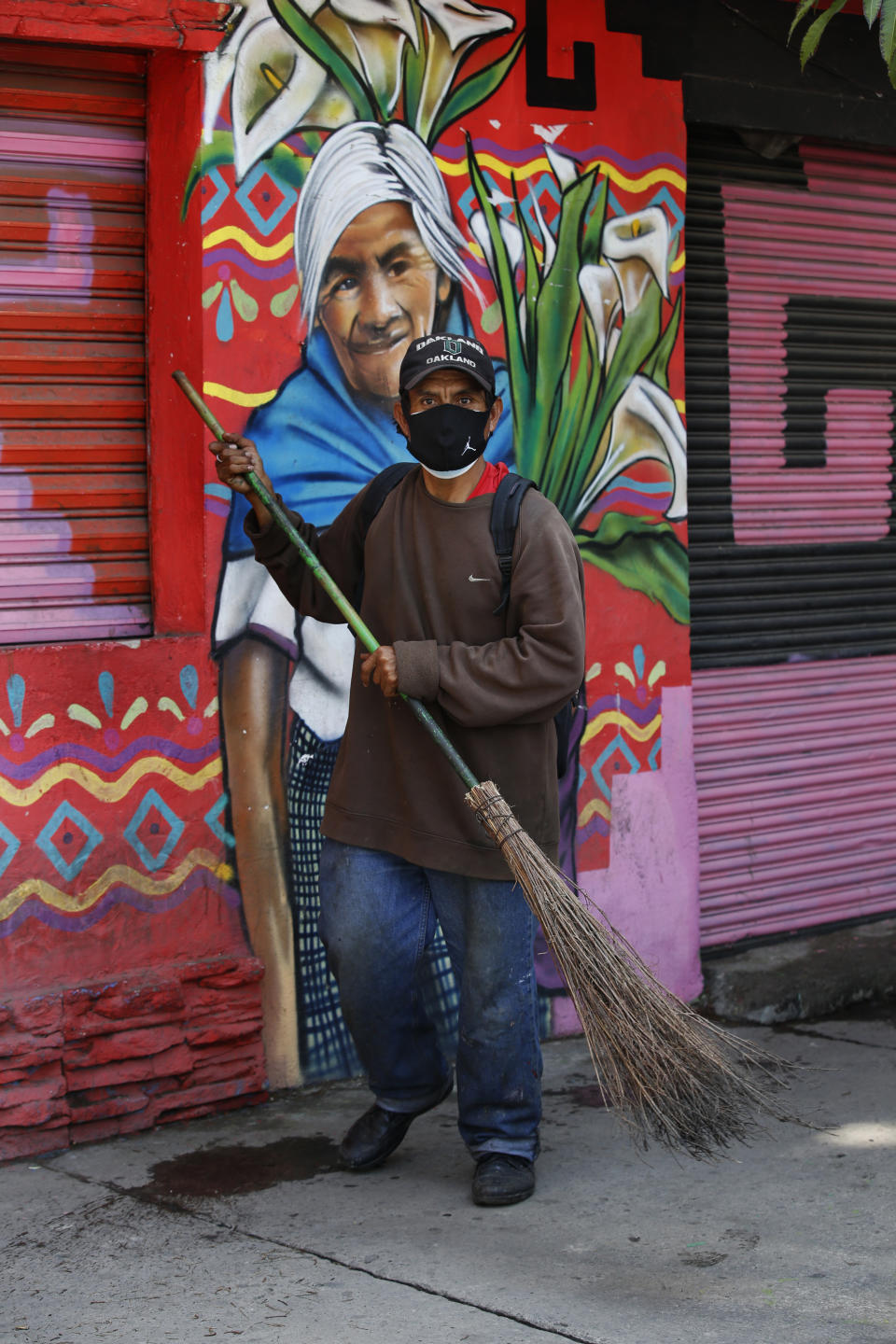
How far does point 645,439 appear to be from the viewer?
5098 millimetres

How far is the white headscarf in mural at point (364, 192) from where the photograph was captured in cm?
443

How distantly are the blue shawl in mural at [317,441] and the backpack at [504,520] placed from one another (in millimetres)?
630

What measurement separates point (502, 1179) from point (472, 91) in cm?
314

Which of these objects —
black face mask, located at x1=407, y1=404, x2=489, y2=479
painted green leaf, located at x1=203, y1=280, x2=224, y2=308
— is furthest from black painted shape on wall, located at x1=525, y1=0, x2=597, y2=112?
black face mask, located at x1=407, y1=404, x2=489, y2=479

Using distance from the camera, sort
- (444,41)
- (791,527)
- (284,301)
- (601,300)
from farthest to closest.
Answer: (791,527) < (601,300) < (444,41) < (284,301)

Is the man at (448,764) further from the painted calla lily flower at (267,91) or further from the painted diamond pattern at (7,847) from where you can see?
the painted calla lily flower at (267,91)

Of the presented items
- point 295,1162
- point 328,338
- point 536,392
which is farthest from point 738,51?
point 295,1162

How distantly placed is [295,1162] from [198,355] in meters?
2.16

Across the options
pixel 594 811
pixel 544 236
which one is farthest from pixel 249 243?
pixel 594 811

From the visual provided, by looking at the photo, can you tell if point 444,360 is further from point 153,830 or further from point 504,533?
point 153,830

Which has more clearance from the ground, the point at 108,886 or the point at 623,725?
the point at 623,725

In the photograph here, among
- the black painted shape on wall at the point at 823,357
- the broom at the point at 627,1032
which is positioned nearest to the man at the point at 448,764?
the broom at the point at 627,1032

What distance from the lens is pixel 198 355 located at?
14.0 ft

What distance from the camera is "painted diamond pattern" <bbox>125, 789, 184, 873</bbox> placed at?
4.16 meters
